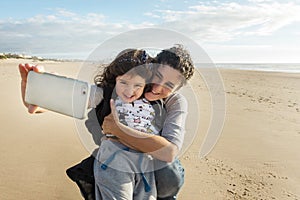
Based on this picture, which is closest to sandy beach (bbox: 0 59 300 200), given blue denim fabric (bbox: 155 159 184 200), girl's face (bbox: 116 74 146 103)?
blue denim fabric (bbox: 155 159 184 200)

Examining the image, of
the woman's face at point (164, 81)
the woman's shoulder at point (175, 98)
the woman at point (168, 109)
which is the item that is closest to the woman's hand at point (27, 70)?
the woman at point (168, 109)

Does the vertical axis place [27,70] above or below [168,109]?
above

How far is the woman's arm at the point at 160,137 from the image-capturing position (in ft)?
5.55

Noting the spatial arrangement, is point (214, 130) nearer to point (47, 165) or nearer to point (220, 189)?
point (220, 189)

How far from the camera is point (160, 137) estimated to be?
1700 millimetres

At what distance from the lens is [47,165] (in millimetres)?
3215

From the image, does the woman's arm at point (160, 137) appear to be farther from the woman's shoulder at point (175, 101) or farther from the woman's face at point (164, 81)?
the woman's face at point (164, 81)

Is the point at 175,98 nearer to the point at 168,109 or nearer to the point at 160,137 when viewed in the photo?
the point at 168,109

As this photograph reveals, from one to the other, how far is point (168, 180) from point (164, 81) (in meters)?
0.58

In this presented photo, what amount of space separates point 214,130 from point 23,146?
8.10 feet

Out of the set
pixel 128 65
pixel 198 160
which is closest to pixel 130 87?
pixel 128 65

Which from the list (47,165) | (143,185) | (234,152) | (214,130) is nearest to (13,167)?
(47,165)

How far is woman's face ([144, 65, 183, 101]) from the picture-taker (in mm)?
1688

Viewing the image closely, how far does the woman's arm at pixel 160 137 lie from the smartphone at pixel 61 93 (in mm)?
171
